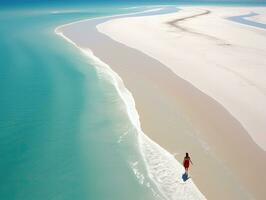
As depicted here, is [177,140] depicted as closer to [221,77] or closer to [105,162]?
[105,162]

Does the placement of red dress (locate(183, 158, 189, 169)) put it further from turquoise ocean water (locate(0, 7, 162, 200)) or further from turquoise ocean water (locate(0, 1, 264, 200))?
turquoise ocean water (locate(0, 7, 162, 200))

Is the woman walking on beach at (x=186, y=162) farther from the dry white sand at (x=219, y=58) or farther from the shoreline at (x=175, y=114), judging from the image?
the dry white sand at (x=219, y=58)

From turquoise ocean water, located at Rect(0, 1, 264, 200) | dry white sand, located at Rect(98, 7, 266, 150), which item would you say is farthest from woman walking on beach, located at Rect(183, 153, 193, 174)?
dry white sand, located at Rect(98, 7, 266, 150)

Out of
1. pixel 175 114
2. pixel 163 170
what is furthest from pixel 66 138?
pixel 175 114

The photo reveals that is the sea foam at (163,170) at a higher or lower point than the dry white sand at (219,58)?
higher

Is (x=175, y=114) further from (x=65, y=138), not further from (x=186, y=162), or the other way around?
(x=65, y=138)

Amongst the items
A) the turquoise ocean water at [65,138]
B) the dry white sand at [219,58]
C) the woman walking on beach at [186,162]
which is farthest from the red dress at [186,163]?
the dry white sand at [219,58]

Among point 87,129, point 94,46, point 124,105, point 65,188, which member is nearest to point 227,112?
point 124,105

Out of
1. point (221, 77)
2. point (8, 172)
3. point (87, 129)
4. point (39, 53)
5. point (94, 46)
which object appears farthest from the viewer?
point (94, 46)
